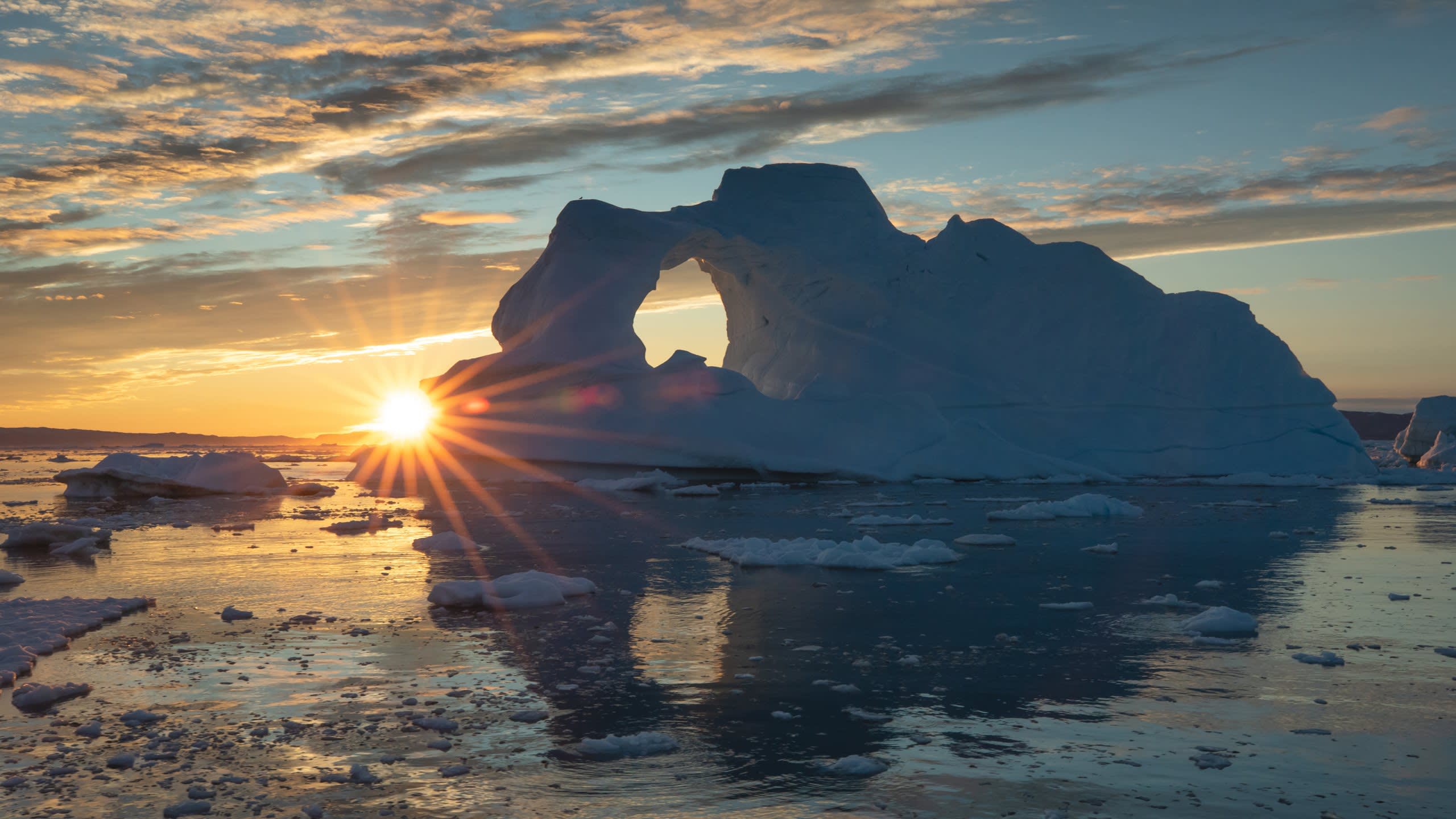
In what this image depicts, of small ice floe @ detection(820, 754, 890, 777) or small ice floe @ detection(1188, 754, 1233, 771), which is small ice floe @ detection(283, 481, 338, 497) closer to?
small ice floe @ detection(820, 754, 890, 777)

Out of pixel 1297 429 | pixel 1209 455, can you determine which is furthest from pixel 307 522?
pixel 1297 429

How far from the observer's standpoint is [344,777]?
4.90 meters

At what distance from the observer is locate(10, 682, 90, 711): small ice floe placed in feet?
20.4

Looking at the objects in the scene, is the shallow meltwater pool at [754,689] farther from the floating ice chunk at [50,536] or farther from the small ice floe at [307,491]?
the small ice floe at [307,491]

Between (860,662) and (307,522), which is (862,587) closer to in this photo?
(860,662)

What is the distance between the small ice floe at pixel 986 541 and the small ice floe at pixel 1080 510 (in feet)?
11.5

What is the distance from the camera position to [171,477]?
24391 mm

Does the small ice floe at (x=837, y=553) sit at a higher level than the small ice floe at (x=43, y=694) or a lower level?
lower

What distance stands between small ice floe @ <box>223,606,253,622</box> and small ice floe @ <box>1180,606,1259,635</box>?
7.41 metres

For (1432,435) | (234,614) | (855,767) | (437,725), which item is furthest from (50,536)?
(1432,435)

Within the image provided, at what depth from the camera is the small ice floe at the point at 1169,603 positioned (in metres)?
9.41

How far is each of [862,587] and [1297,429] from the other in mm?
21587

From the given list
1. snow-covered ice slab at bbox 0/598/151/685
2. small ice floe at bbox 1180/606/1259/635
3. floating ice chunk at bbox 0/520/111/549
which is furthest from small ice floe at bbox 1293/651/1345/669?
floating ice chunk at bbox 0/520/111/549

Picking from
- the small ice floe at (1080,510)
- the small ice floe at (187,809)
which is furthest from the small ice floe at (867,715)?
the small ice floe at (1080,510)
